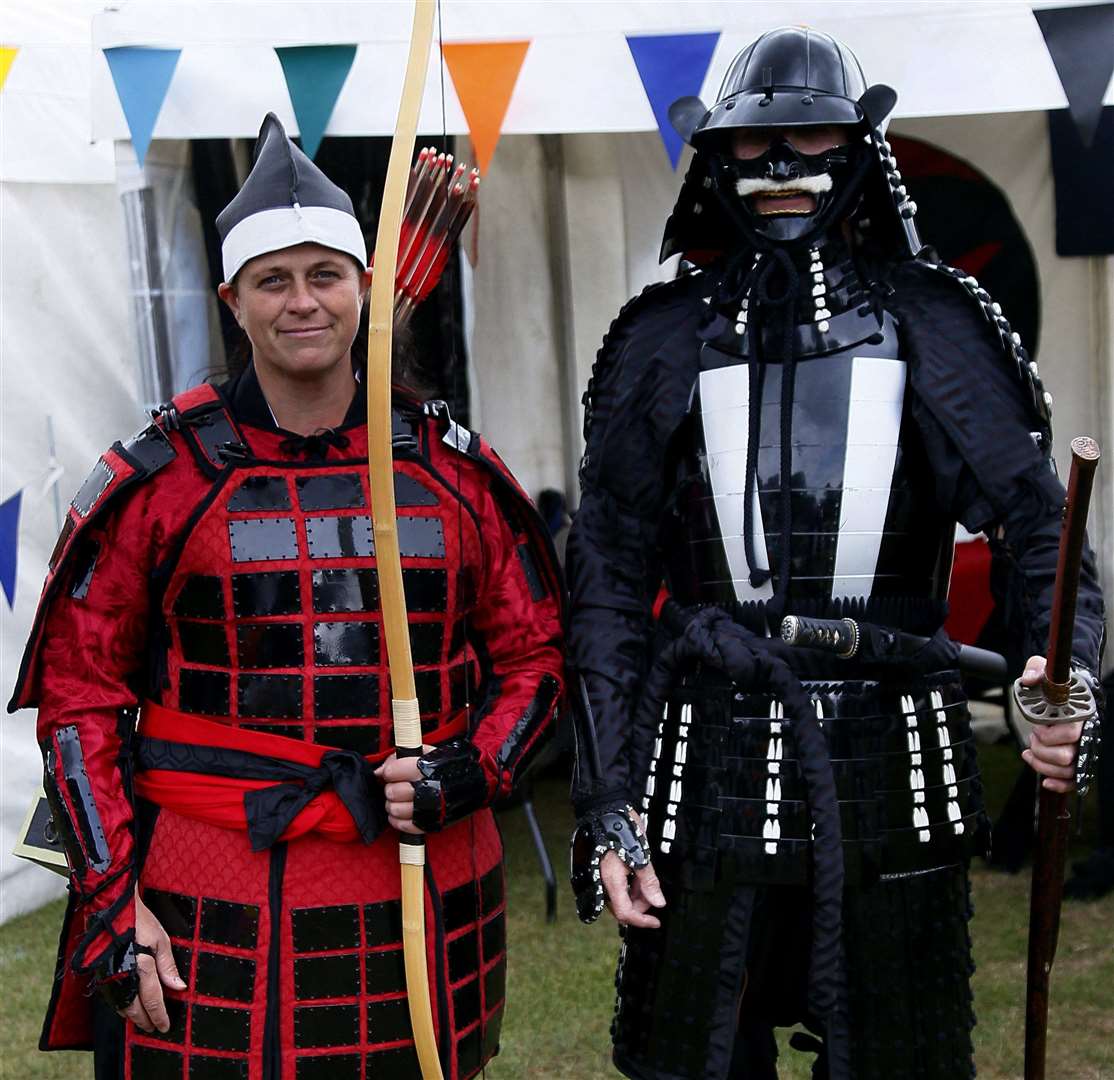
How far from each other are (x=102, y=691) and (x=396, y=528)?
1.60 ft

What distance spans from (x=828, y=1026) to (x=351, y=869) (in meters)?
0.75

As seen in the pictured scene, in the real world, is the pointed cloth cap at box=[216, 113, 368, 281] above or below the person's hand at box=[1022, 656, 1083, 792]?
above

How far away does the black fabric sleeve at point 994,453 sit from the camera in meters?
2.30

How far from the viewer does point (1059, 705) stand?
7.04ft

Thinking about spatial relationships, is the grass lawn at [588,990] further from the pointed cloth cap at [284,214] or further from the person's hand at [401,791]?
the pointed cloth cap at [284,214]

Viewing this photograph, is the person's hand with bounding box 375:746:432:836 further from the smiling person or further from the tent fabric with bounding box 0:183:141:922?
the tent fabric with bounding box 0:183:141:922

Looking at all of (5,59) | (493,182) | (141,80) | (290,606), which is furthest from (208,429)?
(493,182)

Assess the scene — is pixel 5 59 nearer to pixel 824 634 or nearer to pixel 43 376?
pixel 43 376

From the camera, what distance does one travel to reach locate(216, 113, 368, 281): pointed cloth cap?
2.22 metres

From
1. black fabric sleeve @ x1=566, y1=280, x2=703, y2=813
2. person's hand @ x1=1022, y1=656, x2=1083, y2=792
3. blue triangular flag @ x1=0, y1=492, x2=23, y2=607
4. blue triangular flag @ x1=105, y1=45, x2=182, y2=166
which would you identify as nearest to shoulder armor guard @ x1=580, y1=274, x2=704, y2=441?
black fabric sleeve @ x1=566, y1=280, x2=703, y2=813

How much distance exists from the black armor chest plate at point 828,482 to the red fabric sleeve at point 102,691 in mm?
863

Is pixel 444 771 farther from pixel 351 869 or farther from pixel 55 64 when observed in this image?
pixel 55 64

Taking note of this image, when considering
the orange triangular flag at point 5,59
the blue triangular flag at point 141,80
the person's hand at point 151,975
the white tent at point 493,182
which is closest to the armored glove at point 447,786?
the person's hand at point 151,975

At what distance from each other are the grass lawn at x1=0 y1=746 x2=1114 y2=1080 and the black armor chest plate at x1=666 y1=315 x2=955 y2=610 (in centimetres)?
174
